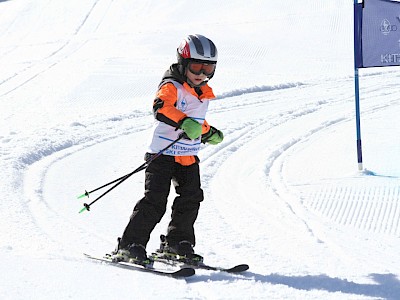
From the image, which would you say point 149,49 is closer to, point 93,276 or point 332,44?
point 332,44

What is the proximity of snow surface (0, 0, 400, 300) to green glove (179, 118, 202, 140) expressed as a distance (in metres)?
0.82

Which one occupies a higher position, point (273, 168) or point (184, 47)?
point (184, 47)

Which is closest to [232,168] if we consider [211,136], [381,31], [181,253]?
[381,31]

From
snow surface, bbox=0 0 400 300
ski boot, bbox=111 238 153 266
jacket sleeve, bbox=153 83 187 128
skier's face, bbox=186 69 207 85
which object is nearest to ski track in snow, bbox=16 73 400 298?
snow surface, bbox=0 0 400 300

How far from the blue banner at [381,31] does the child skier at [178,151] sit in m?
3.39

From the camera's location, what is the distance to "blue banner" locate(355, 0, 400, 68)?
23.9 ft

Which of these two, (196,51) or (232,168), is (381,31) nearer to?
(232,168)

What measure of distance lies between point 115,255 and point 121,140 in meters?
4.82

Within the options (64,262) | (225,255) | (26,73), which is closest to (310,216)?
(225,255)

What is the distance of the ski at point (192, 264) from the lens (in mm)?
4233

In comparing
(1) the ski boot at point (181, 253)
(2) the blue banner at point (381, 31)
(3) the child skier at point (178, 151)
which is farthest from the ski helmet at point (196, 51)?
(2) the blue banner at point (381, 31)

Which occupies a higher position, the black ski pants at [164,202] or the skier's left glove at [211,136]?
the skier's left glove at [211,136]

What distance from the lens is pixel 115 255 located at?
4.46 meters

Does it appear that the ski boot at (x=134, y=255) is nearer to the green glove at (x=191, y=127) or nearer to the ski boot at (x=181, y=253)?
the ski boot at (x=181, y=253)
